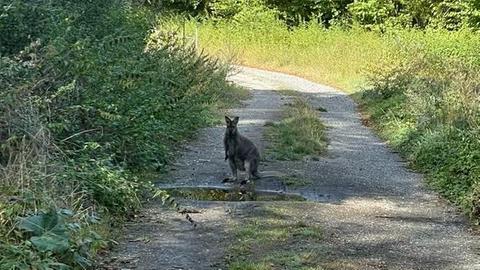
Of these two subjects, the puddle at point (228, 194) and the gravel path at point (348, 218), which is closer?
the gravel path at point (348, 218)

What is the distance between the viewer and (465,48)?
23.6 m

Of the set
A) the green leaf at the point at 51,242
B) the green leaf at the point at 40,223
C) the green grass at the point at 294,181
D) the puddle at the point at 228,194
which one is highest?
the green leaf at the point at 40,223

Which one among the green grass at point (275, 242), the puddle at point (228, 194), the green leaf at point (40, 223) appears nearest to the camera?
the green leaf at point (40, 223)

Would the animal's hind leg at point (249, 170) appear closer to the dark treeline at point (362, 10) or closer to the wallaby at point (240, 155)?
the wallaby at point (240, 155)

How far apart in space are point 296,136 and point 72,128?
570cm

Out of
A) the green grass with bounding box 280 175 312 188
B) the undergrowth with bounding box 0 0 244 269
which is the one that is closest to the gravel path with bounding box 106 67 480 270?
the green grass with bounding box 280 175 312 188

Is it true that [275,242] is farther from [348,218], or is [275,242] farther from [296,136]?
[296,136]

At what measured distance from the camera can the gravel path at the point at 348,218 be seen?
6.96 meters

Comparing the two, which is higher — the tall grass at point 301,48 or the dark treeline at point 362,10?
the dark treeline at point 362,10

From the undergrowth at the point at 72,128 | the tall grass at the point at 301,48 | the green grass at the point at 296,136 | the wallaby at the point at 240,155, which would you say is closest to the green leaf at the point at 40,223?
the undergrowth at the point at 72,128

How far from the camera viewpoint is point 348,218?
8.49 m

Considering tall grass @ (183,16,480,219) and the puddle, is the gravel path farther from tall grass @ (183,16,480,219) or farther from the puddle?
tall grass @ (183,16,480,219)

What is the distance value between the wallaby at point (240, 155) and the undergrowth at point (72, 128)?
1.06 meters

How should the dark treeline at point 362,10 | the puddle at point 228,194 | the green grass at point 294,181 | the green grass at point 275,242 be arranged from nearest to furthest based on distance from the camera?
the green grass at point 275,242 < the puddle at point 228,194 < the green grass at point 294,181 < the dark treeline at point 362,10
